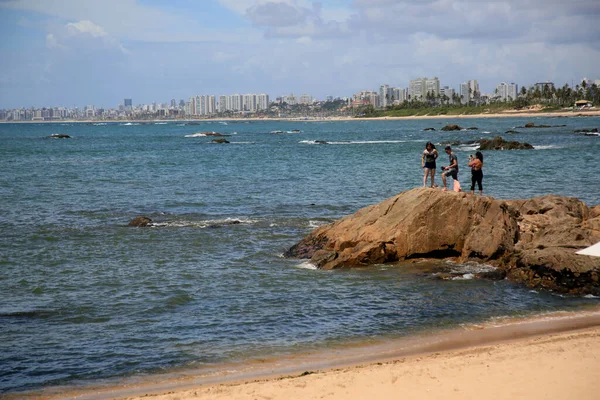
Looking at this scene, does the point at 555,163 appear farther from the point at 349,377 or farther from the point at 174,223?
the point at 349,377

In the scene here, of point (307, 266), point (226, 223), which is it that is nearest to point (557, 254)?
point (307, 266)

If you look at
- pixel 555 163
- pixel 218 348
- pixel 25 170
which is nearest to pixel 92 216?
pixel 218 348

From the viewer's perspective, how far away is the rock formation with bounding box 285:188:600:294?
693 inches

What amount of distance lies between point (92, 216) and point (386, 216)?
1448cm

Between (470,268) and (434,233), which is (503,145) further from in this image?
(470,268)

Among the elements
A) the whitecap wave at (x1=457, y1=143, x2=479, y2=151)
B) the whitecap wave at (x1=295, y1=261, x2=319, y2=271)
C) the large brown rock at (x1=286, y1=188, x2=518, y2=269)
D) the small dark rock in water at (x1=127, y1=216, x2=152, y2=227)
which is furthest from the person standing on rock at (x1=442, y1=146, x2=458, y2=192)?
the whitecap wave at (x1=457, y1=143, x2=479, y2=151)

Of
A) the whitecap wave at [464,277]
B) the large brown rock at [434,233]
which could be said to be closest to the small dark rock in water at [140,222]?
the large brown rock at [434,233]

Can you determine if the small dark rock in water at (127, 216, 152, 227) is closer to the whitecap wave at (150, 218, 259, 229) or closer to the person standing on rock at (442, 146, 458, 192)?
the whitecap wave at (150, 218, 259, 229)

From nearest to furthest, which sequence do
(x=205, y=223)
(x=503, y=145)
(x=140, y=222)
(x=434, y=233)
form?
(x=434, y=233), (x=140, y=222), (x=205, y=223), (x=503, y=145)

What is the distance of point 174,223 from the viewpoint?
2617cm

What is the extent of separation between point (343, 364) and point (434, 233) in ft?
25.9

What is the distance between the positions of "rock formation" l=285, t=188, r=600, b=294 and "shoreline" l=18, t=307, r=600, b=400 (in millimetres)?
4024

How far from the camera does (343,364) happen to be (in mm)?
11547

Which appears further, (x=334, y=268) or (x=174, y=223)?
(x=174, y=223)
